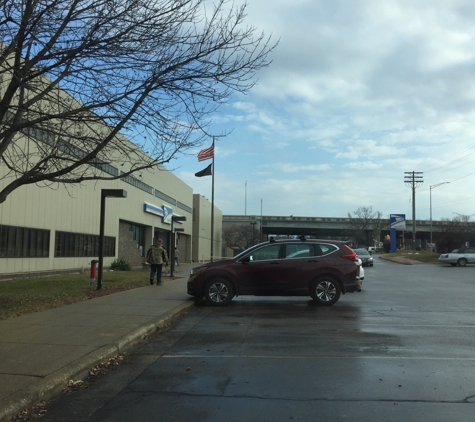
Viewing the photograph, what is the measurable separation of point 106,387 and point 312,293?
7813mm

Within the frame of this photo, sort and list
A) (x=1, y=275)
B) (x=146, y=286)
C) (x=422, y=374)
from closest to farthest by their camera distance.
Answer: (x=422, y=374) → (x=146, y=286) → (x=1, y=275)

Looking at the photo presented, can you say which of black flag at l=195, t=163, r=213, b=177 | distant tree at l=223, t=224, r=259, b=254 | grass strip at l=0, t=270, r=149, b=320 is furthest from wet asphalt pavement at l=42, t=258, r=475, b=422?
distant tree at l=223, t=224, r=259, b=254

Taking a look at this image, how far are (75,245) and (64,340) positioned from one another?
1972 cm

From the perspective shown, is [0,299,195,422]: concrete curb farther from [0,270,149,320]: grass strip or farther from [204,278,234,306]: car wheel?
[204,278,234,306]: car wheel

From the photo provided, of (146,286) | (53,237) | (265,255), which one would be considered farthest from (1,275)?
(265,255)

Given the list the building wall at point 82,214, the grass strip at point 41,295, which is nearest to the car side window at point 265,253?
the building wall at point 82,214

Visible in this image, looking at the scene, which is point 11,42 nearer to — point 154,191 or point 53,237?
point 53,237

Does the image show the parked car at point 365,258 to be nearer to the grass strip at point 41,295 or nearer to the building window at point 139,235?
the building window at point 139,235

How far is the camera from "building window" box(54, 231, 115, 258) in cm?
2444

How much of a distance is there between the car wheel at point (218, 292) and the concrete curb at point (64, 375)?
363cm

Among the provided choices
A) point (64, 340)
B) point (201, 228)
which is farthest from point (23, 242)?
point (201, 228)

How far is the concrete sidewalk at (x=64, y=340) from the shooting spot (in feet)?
17.4

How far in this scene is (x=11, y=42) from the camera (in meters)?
8.70

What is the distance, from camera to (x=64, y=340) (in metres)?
7.64
